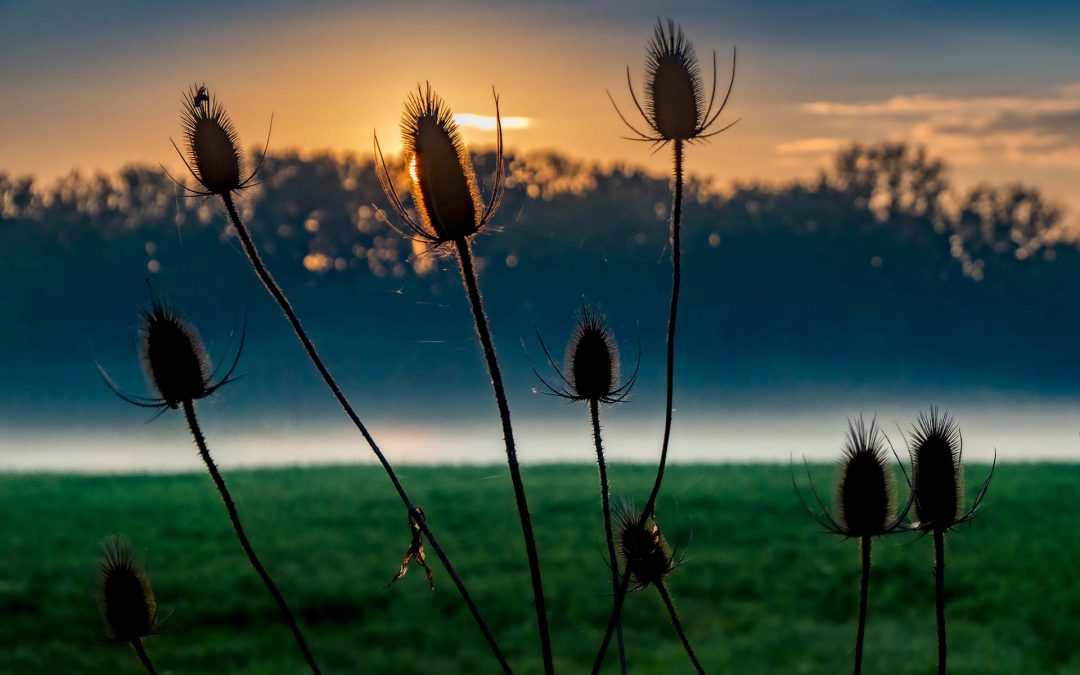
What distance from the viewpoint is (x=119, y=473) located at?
28641mm

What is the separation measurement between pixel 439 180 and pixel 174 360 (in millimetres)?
995

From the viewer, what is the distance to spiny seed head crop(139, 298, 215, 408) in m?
3.02

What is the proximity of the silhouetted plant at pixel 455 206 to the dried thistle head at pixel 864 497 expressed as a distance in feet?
3.02

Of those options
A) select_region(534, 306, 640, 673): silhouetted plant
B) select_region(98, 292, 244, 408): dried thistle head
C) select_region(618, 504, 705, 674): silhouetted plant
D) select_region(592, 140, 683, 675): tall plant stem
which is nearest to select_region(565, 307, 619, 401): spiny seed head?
select_region(534, 306, 640, 673): silhouetted plant

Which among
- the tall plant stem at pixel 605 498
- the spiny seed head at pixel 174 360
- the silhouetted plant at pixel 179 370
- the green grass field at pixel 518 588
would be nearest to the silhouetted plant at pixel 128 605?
the silhouetted plant at pixel 179 370

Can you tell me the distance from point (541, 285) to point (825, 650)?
29479 mm

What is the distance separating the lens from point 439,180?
2.58 metres

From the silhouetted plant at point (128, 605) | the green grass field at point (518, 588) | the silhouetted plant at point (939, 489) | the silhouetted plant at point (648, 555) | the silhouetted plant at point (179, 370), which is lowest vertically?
the green grass field at point (518, 588)

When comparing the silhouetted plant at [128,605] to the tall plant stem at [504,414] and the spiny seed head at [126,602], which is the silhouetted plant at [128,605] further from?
the tall plant stem at [504,414]

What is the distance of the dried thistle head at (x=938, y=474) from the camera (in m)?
3.09

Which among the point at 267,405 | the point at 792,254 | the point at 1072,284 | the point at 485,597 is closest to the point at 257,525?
the point at 485,597

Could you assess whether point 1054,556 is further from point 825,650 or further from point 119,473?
point 119,473

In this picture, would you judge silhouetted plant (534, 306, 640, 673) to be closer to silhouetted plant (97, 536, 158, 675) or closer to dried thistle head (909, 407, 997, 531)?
dried thistle head (909, 407, 997, 531)

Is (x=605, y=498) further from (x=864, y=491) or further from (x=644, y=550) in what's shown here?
(x=864, y=491)
